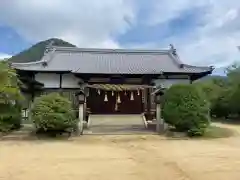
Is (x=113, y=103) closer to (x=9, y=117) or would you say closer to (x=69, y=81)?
(x=69, y=81)

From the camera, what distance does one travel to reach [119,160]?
1010cm

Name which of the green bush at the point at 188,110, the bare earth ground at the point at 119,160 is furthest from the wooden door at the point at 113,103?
the bare earth ground at the point at 119,160

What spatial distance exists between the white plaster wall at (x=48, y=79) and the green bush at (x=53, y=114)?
7.26m

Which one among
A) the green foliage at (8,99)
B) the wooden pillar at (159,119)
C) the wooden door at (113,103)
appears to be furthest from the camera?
the wooden door at (113,103)

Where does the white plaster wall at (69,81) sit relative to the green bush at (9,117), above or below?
above

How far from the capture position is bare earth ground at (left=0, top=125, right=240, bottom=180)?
7.99 meters

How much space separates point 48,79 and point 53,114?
8534mm

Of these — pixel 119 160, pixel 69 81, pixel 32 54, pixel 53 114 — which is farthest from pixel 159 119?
pixel 32 54

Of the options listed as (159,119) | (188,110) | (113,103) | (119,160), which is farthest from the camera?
(113,103)

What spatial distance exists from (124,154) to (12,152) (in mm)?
3927

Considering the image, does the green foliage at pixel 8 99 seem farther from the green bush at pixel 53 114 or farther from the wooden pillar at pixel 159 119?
the wooden pillar at pixel 159 119

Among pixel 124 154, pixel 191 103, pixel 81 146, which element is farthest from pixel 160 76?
pixel 124 154

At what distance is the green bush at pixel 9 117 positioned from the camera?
1742 centimetres

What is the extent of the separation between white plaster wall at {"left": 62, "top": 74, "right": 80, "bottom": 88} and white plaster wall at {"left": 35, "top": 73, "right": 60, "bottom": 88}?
0.43m
